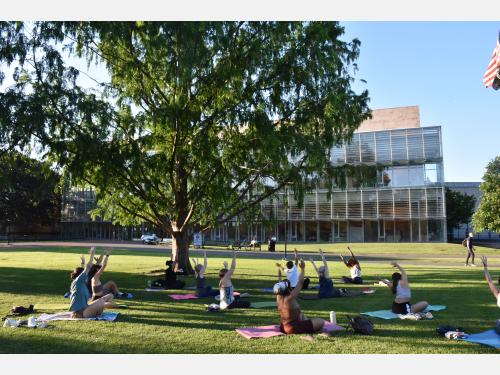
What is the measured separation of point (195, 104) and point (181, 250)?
7.45 m

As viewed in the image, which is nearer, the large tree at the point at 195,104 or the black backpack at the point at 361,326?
the black backpack at the point at 361,326

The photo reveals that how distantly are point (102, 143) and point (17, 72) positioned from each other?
3.69 m

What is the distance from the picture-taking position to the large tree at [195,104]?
582 inches

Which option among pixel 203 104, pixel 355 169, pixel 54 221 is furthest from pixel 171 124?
pixel 54 221

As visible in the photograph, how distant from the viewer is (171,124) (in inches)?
651

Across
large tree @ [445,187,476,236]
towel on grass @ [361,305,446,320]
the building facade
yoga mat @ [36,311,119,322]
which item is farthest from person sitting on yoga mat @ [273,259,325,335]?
large tree @ [445,187,476,236]

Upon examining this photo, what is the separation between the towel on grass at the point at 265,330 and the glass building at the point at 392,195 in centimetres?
3869

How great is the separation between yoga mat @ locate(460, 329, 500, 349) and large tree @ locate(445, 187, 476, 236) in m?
57.3

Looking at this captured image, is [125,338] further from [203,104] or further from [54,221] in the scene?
[54,221]

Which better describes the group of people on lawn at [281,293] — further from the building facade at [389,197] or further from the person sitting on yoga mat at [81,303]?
the building facade at [389,197]

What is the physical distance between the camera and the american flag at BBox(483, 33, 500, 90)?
13.2 metres

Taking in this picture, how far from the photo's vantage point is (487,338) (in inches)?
321

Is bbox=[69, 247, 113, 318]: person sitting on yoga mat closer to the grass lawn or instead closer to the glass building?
the grass lawn

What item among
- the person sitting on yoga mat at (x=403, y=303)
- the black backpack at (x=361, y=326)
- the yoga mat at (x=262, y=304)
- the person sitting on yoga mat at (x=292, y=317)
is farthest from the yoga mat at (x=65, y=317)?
the person sitting on yoga mat at (x=403, y=303)
